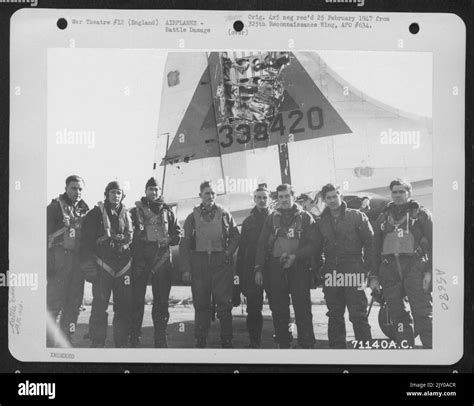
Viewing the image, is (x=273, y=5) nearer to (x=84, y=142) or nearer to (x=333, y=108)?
(x=333, y=108)

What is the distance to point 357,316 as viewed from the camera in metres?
3.77

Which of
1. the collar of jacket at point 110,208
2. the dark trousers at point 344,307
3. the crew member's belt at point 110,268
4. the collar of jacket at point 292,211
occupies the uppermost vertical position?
the collar of jacket at point 110,208

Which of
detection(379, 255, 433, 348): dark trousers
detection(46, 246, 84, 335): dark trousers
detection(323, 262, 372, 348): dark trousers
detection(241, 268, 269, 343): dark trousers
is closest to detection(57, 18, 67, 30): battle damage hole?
detection(46, 246, 84, 335): dark trousers

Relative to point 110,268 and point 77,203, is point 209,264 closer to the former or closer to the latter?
point 110,268

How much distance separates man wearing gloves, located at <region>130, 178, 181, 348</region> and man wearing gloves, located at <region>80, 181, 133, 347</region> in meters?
0.03

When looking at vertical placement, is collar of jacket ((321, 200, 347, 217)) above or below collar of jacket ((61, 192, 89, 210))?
below

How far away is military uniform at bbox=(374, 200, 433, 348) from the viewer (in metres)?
3.77

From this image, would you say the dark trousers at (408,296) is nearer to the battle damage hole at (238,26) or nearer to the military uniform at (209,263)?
the military uniform at (209,263)

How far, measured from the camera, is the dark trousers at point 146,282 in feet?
12.4

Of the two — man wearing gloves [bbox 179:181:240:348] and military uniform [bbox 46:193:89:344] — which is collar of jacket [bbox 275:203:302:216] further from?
military uniform [bbox 46:193:89:344]

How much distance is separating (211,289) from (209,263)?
4.4 inches

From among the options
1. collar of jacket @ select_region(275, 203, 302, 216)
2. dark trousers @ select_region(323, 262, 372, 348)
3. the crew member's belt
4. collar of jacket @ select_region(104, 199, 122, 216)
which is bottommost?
dark trousers @ select_region(323, 262, 372, 348)

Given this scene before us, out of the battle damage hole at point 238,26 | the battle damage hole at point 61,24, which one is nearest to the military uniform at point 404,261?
the battle damage hole at point 238,26

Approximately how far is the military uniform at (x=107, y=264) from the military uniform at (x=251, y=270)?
0.48 meters
